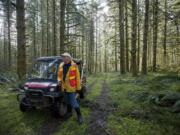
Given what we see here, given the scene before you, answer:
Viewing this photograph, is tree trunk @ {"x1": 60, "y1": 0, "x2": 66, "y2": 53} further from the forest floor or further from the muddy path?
the muddy path

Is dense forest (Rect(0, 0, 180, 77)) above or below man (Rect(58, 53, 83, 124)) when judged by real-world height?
above

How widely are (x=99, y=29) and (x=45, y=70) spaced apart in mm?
48772

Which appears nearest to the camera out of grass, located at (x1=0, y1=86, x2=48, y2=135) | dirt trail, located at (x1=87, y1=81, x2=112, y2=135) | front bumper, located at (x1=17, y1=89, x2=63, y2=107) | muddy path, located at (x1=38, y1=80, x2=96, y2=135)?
dirt trail, located at (x1=87, y1=81, x2=112, y2=135)

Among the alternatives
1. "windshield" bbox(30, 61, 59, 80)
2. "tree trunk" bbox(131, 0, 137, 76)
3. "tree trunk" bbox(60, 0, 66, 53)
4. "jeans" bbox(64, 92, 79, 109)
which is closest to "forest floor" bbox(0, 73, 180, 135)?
"jeans" bbox(64, 92, 79, 109)

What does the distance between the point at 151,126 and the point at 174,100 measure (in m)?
2.59

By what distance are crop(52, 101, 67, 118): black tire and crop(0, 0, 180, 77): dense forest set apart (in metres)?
4.46

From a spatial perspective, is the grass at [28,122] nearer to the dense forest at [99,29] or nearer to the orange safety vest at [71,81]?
the orange safety vest at [71,81]

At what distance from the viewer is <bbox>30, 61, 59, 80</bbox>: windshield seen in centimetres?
957

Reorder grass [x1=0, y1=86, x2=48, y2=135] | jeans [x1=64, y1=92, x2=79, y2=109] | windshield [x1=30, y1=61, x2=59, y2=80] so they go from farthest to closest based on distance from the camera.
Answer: windshield [x1=30, y1=61, x2=59, y2=80], jeans [x1=64, y1=92, x2=79, y2=109], grass [x1=0, y1=86, x2=48, y2=135]

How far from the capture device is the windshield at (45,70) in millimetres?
9570

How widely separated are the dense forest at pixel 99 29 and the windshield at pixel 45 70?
3.41 metres

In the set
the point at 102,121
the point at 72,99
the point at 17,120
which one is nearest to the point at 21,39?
the point at 17,120

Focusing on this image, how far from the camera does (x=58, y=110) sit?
853 cm

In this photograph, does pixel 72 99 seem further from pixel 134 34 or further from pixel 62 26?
pixel 134 34
